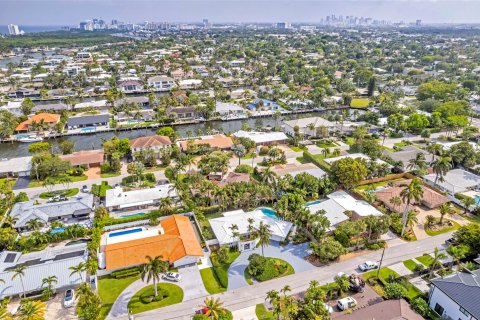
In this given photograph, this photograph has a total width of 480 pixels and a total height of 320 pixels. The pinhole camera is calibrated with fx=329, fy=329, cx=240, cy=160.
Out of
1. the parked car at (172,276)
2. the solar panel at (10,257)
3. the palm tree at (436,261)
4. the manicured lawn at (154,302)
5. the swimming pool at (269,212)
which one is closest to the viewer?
the manicured lawn at (154,302)

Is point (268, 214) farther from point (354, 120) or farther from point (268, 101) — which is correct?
point (268, 101)

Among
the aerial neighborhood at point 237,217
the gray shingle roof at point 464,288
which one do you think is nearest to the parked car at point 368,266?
the aerial neighborhood at point 237,217

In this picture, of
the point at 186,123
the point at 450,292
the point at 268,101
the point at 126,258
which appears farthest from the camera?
the point at 268,101

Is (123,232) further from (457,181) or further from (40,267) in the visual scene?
(457,181)

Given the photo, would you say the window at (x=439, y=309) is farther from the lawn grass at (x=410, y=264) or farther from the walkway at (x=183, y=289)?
the walkway at (x=183, y=289)

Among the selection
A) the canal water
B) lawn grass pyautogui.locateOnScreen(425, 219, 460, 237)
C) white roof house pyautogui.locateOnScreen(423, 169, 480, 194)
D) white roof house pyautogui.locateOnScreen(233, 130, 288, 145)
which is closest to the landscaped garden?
lawn grass pyautogui.locateOnScreen(425, 219, 460, 237)

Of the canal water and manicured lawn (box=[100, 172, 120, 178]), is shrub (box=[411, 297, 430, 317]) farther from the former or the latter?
the canal water

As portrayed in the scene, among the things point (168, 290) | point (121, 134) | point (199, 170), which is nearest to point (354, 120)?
point (199, 170)
